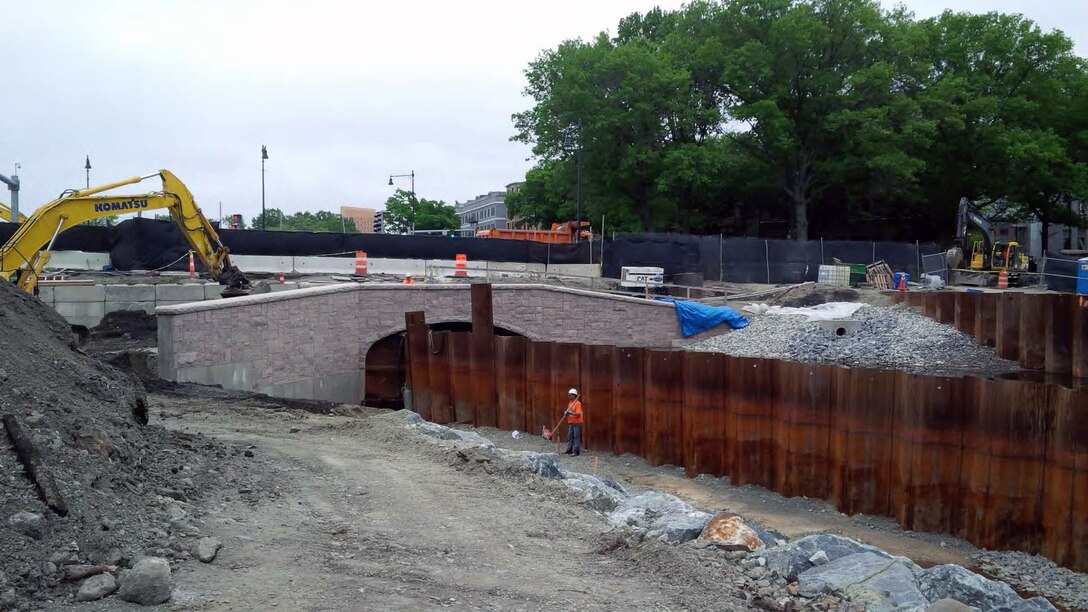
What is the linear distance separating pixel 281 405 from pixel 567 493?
7945 millimetres

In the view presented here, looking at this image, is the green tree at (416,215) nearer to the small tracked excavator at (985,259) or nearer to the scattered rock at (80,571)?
the small tracked excavator at (985,259)

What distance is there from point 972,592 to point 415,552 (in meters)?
5.23

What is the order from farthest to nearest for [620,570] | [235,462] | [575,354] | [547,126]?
[547,126] < [575,354] < [235,462] < [620,570]

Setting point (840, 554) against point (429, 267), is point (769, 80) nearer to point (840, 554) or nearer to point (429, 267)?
point (429, 267)

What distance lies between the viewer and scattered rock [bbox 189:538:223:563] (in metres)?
6.46

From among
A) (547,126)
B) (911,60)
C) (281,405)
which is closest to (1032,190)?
(911,60)

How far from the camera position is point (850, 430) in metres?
13.6

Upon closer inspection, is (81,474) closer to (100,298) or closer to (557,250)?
(100,298)

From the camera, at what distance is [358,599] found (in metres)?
6.16

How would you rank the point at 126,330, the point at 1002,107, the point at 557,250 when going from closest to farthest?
the point at 126,330 → the point at 557,250 → the point at 1002,107

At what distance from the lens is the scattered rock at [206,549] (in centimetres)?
646

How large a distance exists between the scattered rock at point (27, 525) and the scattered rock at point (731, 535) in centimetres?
538

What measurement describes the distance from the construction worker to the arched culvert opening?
623 centimetres

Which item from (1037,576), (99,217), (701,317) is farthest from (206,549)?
(701,317)
